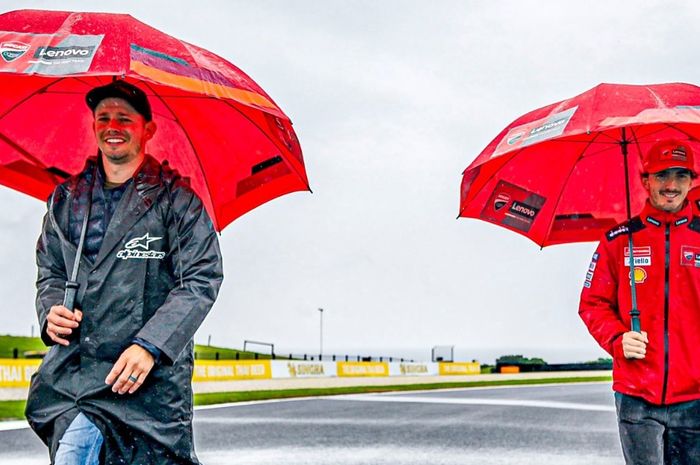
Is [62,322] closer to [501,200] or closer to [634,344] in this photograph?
[634,344]

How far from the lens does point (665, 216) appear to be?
12.4 feet

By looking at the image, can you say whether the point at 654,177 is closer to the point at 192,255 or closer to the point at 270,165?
the point at 270,165

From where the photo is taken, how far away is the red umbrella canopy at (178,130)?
3.24m

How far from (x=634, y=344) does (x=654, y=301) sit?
0.77 ft

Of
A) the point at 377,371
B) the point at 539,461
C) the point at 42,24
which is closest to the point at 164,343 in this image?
the point at 42,24

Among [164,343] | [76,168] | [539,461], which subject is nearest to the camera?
[164,343]

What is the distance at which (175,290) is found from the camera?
287 cm

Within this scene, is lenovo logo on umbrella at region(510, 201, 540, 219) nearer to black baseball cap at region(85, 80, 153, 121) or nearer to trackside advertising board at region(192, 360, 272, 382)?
black baseball cap at region(85, 80, 153, 121)

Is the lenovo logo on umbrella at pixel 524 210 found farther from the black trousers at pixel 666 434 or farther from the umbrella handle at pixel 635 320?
→ the black trousers at pixel 666 434

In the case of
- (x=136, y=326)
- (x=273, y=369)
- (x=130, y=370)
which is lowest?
(x=273, y=369)

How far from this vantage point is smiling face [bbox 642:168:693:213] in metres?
3.75

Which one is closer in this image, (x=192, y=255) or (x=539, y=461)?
(x=192, y=255)

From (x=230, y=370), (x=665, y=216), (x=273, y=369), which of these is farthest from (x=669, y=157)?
(x=273, y=369)

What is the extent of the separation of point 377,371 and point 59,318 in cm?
4301
